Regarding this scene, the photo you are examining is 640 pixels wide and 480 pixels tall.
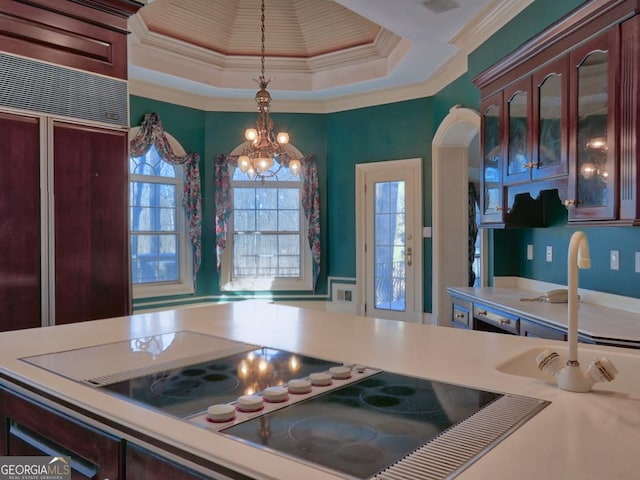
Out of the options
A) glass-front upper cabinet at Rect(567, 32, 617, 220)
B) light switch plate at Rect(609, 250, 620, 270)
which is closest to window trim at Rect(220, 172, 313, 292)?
light switch plate at Rect(609, 250, 620, 270)

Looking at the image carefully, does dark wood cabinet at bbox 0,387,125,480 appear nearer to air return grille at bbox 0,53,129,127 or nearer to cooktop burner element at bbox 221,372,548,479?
cooktop burner element at bbox 221,372,548,479

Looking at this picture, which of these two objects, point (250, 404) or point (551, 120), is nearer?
point (250, 404)

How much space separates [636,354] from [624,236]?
1.48 meters

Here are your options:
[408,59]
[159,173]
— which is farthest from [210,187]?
[408,59]

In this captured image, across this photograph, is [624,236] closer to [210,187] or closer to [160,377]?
[160,377]

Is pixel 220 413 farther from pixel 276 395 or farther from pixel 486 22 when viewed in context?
pixel 486 22

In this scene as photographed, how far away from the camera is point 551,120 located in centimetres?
296

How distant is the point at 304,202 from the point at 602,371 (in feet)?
17.6

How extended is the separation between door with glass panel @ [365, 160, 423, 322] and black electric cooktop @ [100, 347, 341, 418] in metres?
4.38

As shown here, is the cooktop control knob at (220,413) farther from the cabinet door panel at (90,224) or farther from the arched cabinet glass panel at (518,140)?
the arched cabinet glass panel at (518,140)

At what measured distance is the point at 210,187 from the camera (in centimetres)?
632

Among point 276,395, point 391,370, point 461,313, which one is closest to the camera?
point 276,395

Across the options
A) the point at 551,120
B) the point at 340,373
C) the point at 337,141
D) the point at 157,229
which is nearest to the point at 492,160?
the point at 551,120

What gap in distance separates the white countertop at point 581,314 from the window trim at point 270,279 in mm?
2886
